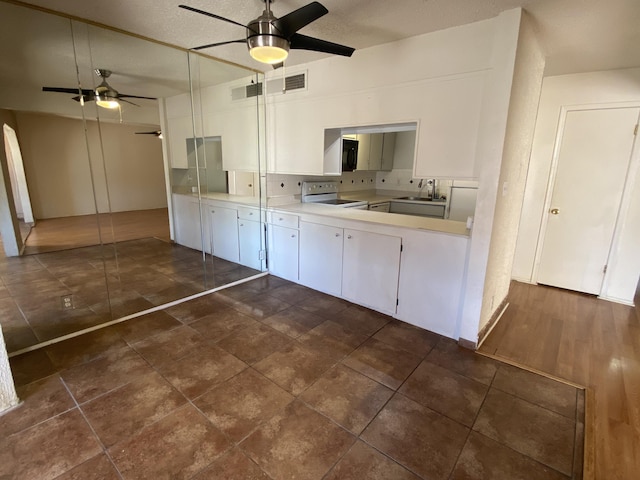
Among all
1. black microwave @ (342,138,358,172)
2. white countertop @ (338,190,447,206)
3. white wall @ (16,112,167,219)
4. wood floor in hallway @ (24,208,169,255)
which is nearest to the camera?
white wall @ (16,112,167,219)

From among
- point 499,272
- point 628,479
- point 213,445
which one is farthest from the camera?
point 499,272

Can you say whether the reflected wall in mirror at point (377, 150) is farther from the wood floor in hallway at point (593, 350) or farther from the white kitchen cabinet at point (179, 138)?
the wood floor in hallway at point (593, 350)

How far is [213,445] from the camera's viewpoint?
1.63 metres

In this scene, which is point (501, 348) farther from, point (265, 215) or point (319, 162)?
point (265, 215)

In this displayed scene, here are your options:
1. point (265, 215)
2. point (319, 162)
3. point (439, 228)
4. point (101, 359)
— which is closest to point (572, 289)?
point (439, 228)

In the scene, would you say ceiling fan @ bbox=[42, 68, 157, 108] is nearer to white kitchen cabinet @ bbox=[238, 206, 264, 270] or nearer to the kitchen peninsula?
the kitchen peninsula

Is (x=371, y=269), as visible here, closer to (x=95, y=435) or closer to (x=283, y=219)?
(x=283, y=219)

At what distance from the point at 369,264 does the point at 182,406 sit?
6.57 feet

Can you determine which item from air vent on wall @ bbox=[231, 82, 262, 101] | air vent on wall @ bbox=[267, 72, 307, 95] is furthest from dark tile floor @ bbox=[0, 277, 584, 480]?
air vent on wall @ bbox=[231, 82, 262, 101]

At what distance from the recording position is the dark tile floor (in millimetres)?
1530

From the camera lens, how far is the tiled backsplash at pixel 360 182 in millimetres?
4094

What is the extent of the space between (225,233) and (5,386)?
2.75 metres

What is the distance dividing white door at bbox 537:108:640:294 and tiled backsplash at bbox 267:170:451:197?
4.60 feet

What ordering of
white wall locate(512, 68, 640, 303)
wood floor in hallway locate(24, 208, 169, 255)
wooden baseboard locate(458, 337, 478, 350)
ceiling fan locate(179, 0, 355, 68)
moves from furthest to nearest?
wood floor in hallway locate(24, 208, 169, 255), white wall locate(512, 68, 640, 303), wooden baseboard locate(458, 337, 478, 350), ceiling fan locate(179, 0, 355, 68)
